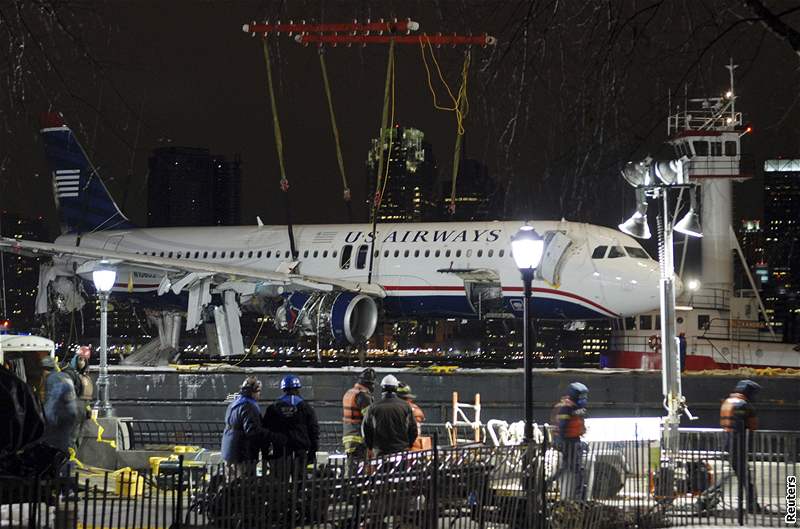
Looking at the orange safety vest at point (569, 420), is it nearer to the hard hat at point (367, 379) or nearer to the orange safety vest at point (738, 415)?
the orange safety vest at point (738, 415)

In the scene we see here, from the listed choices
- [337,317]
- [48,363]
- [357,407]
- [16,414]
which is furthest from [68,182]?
[16,414]

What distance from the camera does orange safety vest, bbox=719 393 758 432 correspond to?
1423cm

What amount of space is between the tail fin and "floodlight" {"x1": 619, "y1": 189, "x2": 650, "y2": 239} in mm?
25470

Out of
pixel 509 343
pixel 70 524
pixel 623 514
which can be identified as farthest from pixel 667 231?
pixel 509 343

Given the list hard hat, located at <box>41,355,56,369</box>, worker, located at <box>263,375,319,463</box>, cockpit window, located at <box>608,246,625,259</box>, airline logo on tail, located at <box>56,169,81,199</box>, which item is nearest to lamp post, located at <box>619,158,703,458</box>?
worker, located at <box>263,375,319,463</box>

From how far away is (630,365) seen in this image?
3189cm

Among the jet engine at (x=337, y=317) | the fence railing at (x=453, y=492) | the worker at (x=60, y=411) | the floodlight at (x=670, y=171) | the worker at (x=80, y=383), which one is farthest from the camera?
the jet engine at (x=337, y=317)

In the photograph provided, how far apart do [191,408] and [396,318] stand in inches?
322

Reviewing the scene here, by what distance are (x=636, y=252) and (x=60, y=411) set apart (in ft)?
62.2

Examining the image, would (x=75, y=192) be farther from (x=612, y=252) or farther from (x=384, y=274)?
(x=612, y=252)

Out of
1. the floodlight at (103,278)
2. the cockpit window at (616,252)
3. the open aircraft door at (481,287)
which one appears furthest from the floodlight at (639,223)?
the open aircraft door at (481,287)

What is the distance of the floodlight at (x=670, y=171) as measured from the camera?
1683cm

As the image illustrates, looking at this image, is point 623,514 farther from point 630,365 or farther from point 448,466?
point 630,365

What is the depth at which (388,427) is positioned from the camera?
497 inches
